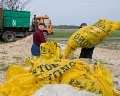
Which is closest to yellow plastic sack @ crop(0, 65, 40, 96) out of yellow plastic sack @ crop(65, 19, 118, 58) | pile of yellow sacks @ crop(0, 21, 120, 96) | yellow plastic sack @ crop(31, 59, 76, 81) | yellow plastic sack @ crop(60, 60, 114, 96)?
pile of yellow sacks @ crop(0, 21, 120, 96)

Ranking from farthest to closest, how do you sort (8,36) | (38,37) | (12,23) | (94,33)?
(8,36) → (12,23) → (38,37) → (94,33)

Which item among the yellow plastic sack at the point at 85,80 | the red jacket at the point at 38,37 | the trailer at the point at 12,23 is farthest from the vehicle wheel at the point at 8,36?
the yellow plastic sack at the point at 85,80

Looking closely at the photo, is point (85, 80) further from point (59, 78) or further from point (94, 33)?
point (94, 33)

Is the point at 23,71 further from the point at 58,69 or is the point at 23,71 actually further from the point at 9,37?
the point at 9,37

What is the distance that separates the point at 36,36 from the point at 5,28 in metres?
16.3

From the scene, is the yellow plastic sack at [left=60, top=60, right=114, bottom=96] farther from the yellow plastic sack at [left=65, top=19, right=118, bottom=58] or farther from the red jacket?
the red jacket

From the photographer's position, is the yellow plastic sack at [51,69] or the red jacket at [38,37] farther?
the red jacket at [38,37]

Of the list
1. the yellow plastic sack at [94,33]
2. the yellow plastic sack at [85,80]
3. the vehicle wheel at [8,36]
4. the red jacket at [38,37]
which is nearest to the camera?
the yellow plastic sack at [85,80]

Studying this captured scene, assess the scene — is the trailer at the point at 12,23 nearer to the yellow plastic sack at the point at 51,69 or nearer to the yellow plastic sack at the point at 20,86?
the yellow plastic sack at the point at 20,86

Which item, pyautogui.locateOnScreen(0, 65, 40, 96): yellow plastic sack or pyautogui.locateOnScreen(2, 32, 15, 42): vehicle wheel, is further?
pyautogui.locateOnScreen(2, 32, 15, 42): vehicle wheel

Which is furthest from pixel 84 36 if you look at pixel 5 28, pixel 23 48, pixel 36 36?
pixel 5 28

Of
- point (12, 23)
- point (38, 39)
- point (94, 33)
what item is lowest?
point (12, 23)

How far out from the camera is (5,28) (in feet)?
81.8

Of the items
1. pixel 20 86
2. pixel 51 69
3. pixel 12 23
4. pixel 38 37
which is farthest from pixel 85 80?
pixel 12 23
